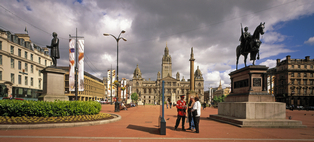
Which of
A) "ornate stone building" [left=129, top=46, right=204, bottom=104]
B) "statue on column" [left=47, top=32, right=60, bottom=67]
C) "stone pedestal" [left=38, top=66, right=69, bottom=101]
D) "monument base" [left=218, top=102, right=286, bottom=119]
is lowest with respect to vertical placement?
"ornate stone building" [left=129, top=46, right=204, bottom=104]

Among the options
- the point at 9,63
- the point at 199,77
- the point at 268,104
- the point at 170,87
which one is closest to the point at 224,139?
the point at 268,104

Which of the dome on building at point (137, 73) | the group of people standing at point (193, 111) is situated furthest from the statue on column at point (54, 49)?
the dome on building at point (137, 73)

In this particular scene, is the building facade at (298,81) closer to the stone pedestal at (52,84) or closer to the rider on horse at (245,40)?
the rider on horse at (245,40)

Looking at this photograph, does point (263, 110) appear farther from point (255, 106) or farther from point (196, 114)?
point (196, 114)

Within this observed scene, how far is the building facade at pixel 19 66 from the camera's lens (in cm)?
3078

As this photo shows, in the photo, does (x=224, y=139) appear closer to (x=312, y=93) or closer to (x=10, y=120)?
(x=10, y=120)

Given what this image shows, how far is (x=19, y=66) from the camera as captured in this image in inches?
1394

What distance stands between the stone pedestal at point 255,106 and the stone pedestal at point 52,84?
1138 cm

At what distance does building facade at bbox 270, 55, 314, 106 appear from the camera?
62.3 m

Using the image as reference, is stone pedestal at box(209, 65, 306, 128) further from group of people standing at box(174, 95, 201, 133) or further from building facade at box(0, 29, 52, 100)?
building facade at box(0, 29, 52, 100)

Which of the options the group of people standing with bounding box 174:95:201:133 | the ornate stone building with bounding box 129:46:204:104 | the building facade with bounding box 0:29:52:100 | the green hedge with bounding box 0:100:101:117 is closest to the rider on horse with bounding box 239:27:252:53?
the group of people standing with bounding box 174:95:201:133

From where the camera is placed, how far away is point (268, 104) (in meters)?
10.8

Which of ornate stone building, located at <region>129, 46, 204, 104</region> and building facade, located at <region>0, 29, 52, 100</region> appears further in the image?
ornate stone building, located at <region>129, 46, 204, 104</region>

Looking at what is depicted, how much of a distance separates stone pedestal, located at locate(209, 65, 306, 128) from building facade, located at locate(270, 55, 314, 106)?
63.4m
